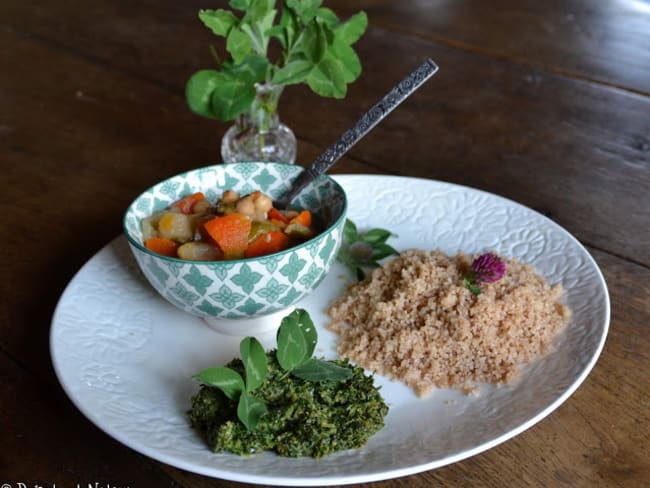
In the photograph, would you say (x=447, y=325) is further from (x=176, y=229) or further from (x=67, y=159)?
(x=67, y=159)

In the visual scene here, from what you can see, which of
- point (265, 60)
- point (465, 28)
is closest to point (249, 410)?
point (265, 60)

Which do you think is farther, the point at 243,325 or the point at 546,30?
the point at 546,30

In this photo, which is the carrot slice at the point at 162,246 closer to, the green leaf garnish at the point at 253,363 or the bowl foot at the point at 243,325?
the bowl foot at the point at 243,325

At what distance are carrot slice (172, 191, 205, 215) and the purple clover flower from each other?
0.43m

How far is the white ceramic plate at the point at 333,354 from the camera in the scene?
0.77 metres

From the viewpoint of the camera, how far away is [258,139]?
136cm

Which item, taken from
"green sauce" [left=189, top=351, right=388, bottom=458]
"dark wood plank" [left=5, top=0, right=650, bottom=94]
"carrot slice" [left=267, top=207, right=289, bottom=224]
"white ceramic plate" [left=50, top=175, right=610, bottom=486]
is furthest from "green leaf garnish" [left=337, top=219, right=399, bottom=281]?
"dark wood plank" [left=5, top=0, right=650, bottom=94]

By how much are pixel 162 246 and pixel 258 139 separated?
42 centimetres

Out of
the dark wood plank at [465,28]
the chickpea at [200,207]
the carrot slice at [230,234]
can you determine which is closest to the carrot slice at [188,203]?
the chickpea at [200,207]

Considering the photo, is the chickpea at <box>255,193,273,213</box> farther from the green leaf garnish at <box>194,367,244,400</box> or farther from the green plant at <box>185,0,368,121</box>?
the green leaf garnish at <box>194,367,244,400</box>

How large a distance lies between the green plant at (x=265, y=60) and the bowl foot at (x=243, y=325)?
341 mm

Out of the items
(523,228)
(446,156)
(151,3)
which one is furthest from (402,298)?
(151,3)

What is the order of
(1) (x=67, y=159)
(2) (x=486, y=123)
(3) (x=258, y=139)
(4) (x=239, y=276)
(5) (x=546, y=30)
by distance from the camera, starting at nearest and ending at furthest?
(4) (x=239, y=276), (3) (x=258, y=139), (1) (x=67, y=159), (2) (x=486, y=123), (5) (x=546, y=30)

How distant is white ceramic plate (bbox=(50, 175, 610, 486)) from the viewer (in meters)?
0.77
